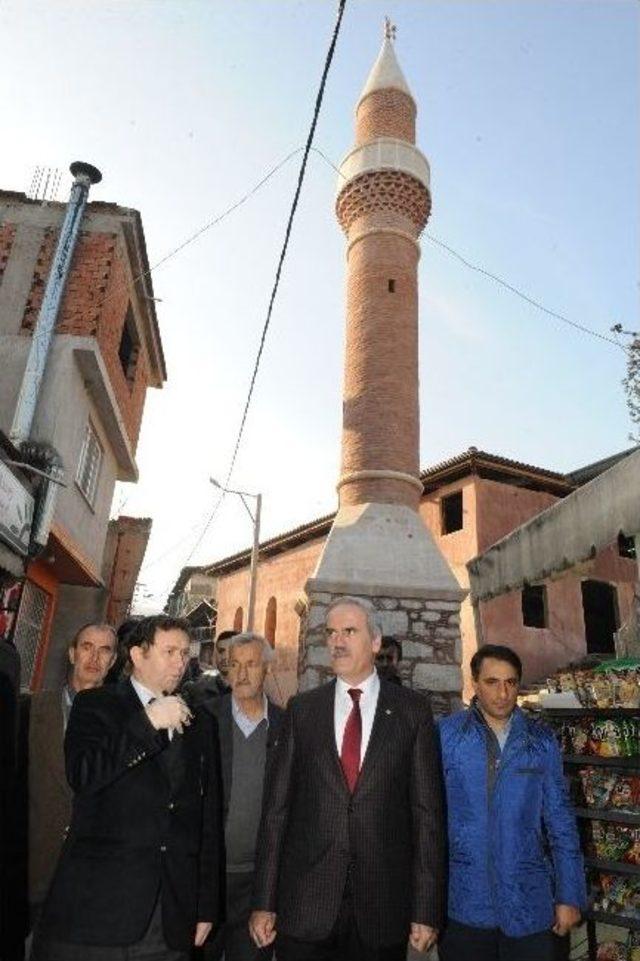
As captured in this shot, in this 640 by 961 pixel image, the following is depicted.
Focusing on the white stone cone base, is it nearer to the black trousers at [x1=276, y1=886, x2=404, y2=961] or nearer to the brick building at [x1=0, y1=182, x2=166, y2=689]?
the brick building at [x1=0, y1=182, x2=166, y2=689]

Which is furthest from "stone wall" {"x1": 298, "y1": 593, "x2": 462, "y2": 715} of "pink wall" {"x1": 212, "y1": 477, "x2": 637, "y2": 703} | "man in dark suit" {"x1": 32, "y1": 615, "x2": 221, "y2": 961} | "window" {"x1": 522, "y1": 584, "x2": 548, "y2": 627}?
"window" {"x1": 522, "y1": 584, "x2": 548, "y2": 627}

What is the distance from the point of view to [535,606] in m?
16.5

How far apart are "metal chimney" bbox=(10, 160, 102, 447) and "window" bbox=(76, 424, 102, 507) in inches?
70.4

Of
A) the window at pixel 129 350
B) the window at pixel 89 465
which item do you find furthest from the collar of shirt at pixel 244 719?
the window at pixel 129 350

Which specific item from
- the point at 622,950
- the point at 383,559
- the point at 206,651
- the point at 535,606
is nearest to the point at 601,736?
the point at 622,950

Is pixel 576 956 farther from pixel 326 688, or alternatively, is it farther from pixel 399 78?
pixel 399 78

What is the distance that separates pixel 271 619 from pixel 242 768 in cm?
1808

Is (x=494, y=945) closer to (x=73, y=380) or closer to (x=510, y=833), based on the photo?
(x=510, y=833)

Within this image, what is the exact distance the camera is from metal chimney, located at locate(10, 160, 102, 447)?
26.9ft

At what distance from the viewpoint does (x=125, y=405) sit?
11523 mm

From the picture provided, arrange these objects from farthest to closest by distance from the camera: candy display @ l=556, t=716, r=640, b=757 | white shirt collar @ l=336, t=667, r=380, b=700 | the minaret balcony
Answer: the minaret balcony
candy display @ l=556, t=716, r=640, b=757
white shirt collar @ l=336, t=667, r=380, b=700

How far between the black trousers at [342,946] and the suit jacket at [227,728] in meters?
0.78

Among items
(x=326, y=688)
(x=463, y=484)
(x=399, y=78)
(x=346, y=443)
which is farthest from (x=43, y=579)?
(x=399, y=78)

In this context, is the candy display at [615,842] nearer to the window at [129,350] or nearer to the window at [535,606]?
the window at [129,350]
